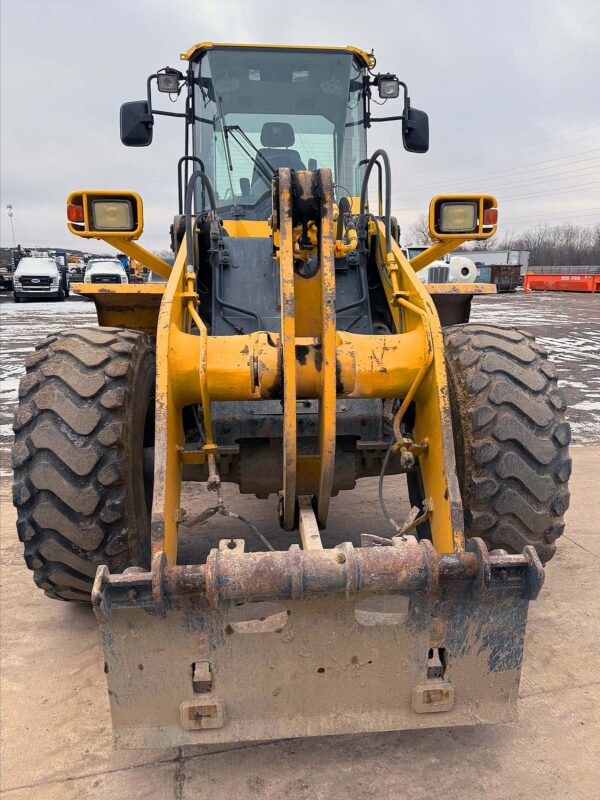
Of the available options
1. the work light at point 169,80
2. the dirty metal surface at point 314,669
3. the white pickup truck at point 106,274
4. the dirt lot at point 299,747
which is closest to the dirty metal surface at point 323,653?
the dirty metal surface at point 314,669

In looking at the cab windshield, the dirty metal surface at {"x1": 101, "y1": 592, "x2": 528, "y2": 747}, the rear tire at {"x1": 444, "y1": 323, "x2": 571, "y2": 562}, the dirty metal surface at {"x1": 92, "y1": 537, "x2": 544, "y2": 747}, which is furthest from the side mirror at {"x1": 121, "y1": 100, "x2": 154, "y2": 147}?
the dirty metal surface at {"x1": 101, "y1": 592, "x2": 528, "y2": 747}

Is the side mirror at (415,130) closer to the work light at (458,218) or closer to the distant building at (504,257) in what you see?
the work light at (458,218)

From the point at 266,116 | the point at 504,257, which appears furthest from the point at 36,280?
the point at 504,257

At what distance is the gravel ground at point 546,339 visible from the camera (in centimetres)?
730

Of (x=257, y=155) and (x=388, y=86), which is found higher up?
(x=388, y=86)

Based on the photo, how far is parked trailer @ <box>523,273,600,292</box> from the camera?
105ft

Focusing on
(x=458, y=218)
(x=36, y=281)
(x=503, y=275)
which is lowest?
(x=503, y=275)

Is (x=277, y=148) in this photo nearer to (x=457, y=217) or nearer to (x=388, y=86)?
(x=388, y=86)

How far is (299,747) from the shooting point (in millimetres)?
2338

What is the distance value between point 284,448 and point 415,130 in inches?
111

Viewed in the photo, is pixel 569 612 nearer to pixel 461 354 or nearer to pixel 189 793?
pixel 461 354

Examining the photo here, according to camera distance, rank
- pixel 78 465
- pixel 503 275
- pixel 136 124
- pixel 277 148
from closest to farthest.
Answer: pixel 78 465, pixel 136 124, pixel 277 148, pixel 503 275

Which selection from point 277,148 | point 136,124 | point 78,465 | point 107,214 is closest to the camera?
point 78,465

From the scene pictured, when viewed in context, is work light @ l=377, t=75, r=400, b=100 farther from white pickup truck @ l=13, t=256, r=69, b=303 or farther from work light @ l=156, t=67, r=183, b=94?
white pickup truck @ l=13, t=256, r=69, b=303
